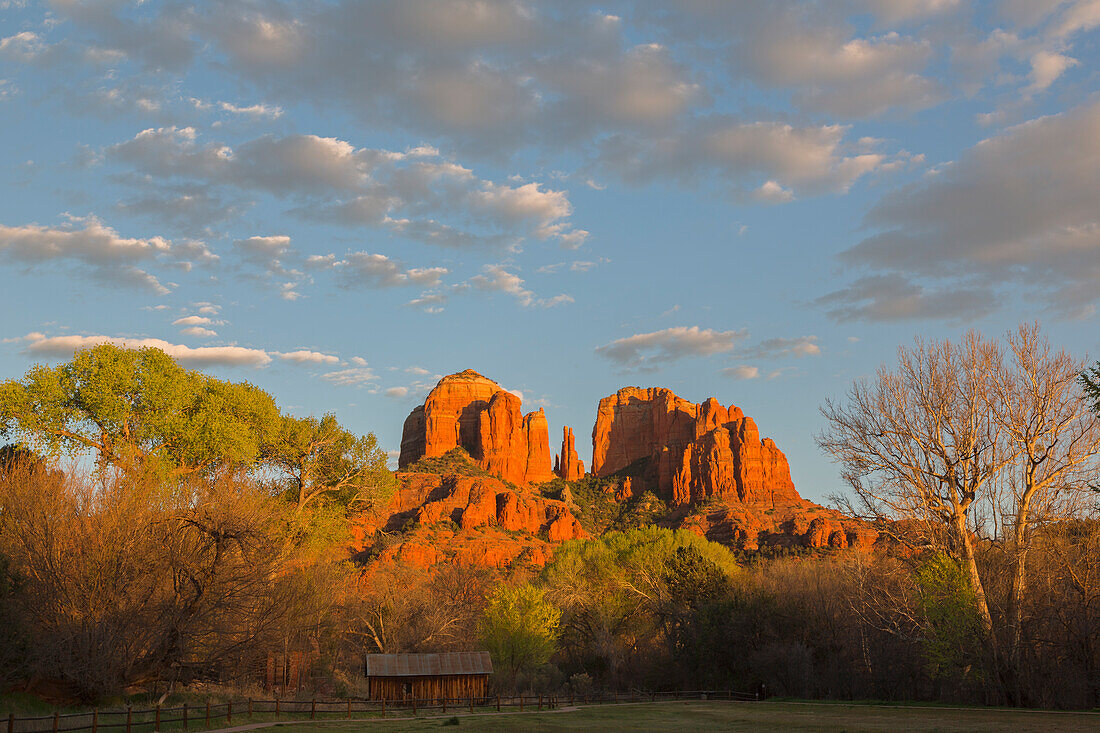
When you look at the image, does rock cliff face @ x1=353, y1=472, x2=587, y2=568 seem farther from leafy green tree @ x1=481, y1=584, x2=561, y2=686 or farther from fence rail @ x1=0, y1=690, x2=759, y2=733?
fence rail @ x1=0, y1=690, x2=759, y2=733

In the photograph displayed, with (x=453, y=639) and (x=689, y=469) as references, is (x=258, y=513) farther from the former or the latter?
(x=689, y=469)

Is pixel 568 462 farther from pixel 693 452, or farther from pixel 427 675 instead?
pixel 427 675

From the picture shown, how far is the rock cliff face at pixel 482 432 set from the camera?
547 feet

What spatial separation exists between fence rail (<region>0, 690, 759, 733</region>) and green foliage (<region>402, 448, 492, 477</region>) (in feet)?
354

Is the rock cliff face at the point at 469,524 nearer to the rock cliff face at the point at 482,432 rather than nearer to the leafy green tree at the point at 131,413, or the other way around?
the rock cliff face at the point at 482,432

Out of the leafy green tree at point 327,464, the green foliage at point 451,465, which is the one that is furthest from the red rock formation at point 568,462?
the leafy green tree at point 327,464

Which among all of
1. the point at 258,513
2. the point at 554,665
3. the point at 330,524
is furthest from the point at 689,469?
the point at 258,513

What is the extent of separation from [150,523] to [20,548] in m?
4.33

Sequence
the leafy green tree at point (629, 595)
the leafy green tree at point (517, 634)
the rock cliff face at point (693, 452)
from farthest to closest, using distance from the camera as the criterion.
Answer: the rock cliff face at point (693, 452) < the leafy green tree at point (629, 595) < the leafy green tree at point (517, 634)

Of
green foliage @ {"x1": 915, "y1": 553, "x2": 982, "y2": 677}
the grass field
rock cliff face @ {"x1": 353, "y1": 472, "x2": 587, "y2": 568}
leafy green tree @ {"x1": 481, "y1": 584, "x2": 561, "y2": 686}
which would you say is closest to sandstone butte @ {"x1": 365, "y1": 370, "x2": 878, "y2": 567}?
rock cliff face @ {"x1": 353, "y1": 472, "x2": 587, "y2": 568}

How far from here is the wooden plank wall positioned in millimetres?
37750

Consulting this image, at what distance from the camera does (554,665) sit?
57.6m

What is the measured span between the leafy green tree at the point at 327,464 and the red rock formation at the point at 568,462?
137 m

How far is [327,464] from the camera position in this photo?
144ft
